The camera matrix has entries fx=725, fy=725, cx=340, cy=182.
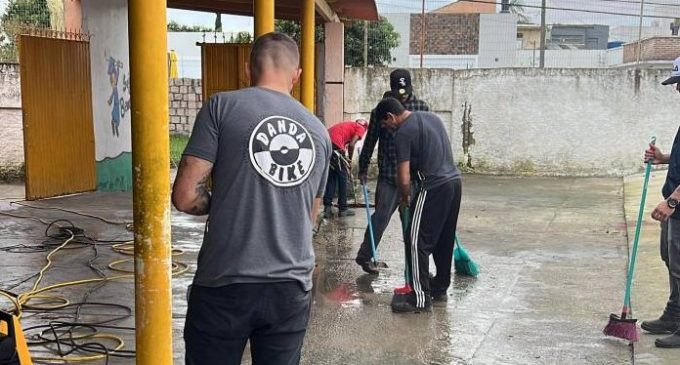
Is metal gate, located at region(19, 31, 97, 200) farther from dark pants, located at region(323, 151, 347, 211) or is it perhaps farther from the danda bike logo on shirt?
the danda bike logo on shirt

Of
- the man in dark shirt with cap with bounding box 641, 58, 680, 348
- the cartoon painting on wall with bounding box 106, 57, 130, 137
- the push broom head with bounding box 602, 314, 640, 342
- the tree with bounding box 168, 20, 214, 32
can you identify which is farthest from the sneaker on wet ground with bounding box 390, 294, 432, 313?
the tree with bounding box 168, 20, 214, 32

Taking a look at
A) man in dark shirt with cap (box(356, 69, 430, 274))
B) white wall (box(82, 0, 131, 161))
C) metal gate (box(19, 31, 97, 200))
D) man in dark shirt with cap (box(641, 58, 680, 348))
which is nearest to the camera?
man in dark shirt with cap (box(641, 58, 680, 348))

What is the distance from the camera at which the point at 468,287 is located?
6.20 meters

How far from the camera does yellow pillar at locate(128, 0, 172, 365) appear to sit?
122 inches

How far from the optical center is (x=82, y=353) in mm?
4445

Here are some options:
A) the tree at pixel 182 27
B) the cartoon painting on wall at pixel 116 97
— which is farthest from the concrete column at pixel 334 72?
the tree at pixel 182 27

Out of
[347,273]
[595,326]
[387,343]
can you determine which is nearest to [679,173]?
[595,326]

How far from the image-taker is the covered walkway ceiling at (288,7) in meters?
10.5

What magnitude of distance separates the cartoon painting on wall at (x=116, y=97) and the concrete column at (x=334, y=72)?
11.2 ft

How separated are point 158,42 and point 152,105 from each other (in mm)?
273

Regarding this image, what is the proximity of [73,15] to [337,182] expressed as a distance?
4.38 metres

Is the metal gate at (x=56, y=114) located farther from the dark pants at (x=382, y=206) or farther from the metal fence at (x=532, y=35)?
the metal fence at (x=532, y=35)

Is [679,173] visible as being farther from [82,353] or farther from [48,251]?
[48,251]

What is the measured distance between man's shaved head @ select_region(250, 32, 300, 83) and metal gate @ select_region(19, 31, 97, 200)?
764cm
